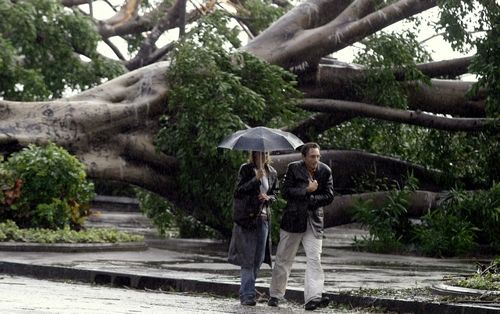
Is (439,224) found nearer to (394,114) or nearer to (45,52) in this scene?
(394,114)

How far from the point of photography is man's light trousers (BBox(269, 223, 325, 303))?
44.4ft

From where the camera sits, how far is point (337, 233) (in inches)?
1356

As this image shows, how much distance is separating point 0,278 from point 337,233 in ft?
62.9

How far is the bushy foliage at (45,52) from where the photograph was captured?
3316 centimetres

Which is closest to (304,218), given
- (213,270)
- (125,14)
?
(213,270)

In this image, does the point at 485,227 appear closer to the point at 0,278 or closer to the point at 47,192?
the point at 47,192

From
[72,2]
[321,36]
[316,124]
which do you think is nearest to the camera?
[321,36]

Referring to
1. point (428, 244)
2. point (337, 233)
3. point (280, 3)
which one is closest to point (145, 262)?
point (428, 244)

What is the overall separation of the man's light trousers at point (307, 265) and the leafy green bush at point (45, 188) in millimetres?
8349

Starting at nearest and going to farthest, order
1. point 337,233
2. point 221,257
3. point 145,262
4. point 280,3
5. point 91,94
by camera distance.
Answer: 1. point 145,262
2. point 221,257
3. point 91,94
4. point 337,233
5. point 280,3

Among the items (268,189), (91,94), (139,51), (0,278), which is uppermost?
(139,51)

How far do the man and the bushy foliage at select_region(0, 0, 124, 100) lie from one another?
63.0 feet

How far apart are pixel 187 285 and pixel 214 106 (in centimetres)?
770

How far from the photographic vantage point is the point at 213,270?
17906 millimetres
